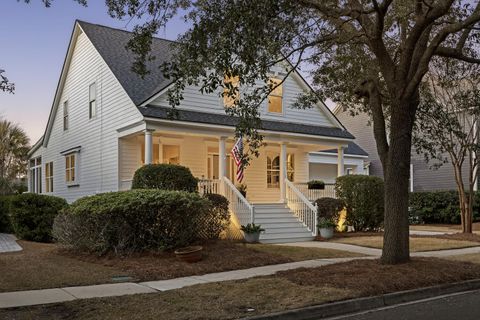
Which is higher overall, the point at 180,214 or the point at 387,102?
the point at 387,102

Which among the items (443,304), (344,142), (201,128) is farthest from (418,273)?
(344,142)

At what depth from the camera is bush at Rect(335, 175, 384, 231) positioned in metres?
19.8

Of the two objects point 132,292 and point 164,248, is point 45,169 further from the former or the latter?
point 132,292

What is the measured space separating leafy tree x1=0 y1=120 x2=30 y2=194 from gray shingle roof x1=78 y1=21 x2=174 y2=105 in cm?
2011

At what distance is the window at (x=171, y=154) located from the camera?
20.5 m

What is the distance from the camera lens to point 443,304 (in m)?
8.48

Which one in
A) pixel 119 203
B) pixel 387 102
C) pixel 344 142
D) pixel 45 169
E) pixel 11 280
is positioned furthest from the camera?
pixel 45 169

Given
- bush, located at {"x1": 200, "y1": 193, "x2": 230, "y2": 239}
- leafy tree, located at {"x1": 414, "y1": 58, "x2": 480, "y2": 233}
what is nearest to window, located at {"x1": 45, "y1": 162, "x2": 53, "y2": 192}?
bush, located at {"x1": 200, "y1": 193, "x2": 230, "y2": 239}

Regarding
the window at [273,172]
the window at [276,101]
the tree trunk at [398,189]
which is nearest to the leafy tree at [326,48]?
the tree trunk at [398,189]

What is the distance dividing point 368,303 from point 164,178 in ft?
27.9

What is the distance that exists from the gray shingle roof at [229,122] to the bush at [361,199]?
8.92ft

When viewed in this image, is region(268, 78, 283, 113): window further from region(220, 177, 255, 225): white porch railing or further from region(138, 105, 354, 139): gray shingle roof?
region(220, 177, 255, 225): white porch railing

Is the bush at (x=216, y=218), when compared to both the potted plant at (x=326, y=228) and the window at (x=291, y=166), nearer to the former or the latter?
the potted plant at (x=326, y=228)

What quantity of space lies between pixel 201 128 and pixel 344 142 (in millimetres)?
7439
